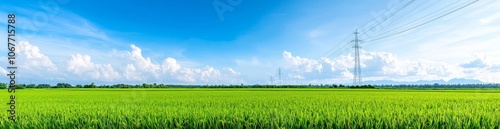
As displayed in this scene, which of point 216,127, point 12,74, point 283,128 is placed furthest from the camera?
point 12,74

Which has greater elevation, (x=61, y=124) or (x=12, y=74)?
(x=12, y=74)

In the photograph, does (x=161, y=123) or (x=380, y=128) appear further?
(x=161, y=123)

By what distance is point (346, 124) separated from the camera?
15.7 ft

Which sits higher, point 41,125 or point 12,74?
point 12,74

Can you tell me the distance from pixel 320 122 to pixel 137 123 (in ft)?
10.6

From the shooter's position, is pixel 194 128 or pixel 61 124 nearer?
pixel 194 128

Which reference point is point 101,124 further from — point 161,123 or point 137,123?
point 161,123

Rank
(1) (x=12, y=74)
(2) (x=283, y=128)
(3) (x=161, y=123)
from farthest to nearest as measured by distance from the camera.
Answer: (1) (x=12, y=74) → (3) (x=161, y=123) → (2) (x=283, y=128)

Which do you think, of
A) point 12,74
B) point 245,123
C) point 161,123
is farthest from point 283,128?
point 12,74

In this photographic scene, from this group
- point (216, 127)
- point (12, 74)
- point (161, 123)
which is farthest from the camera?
point (12, 74)

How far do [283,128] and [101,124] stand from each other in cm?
319

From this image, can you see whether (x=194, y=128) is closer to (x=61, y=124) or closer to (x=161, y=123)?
(x=161, y=123)

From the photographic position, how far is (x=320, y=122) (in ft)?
16.2

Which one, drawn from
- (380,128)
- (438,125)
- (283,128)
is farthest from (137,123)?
(438,125)
